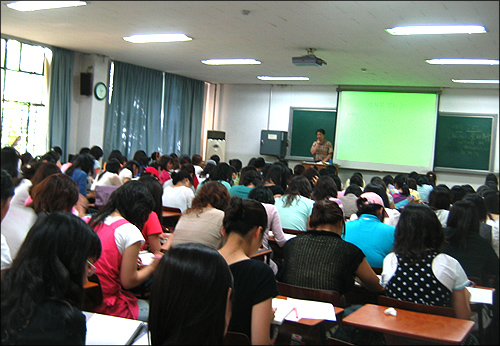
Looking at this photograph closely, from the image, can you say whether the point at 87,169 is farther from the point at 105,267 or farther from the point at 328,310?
the point at 328,310

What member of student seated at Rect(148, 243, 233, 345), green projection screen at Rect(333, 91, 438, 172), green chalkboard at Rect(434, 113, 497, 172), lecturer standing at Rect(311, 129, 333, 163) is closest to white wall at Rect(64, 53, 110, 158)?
lecturer standing at Rect(311, 129, 333, 163)

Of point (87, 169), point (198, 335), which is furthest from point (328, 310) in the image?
point (87, 169)

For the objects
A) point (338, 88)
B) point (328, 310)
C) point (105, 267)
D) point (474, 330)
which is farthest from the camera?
point (338, 88)

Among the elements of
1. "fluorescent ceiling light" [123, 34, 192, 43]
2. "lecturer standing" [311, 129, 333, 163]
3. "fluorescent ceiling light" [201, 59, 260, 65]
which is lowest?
"lecturer standing" [311, 129, 333, 163]

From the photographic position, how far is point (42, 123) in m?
8.94

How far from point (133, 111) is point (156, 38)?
3.79 meters

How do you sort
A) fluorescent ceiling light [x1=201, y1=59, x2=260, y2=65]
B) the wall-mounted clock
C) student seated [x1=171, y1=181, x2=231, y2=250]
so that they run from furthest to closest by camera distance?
the wall-mounted clock, fluorescent ceiling light [x1=201, y1=59, x2=260, y2=65], student seated [x1=171, y1=181, x2=231, y2=250]

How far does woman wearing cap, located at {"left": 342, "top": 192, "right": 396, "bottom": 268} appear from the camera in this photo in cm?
346

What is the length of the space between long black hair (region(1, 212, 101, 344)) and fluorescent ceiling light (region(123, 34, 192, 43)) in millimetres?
5971

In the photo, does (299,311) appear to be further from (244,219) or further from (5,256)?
(5,256)

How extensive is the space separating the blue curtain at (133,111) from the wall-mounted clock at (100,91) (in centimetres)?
41

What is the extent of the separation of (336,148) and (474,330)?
10.3 metres

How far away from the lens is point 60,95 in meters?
9.40

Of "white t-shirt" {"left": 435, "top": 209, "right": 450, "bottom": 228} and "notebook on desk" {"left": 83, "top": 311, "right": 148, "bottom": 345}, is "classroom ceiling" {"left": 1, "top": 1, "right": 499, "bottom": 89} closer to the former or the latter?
"white t-shirt" {"left": 435, "top": 209, "right": 450, "bottom": 228}
